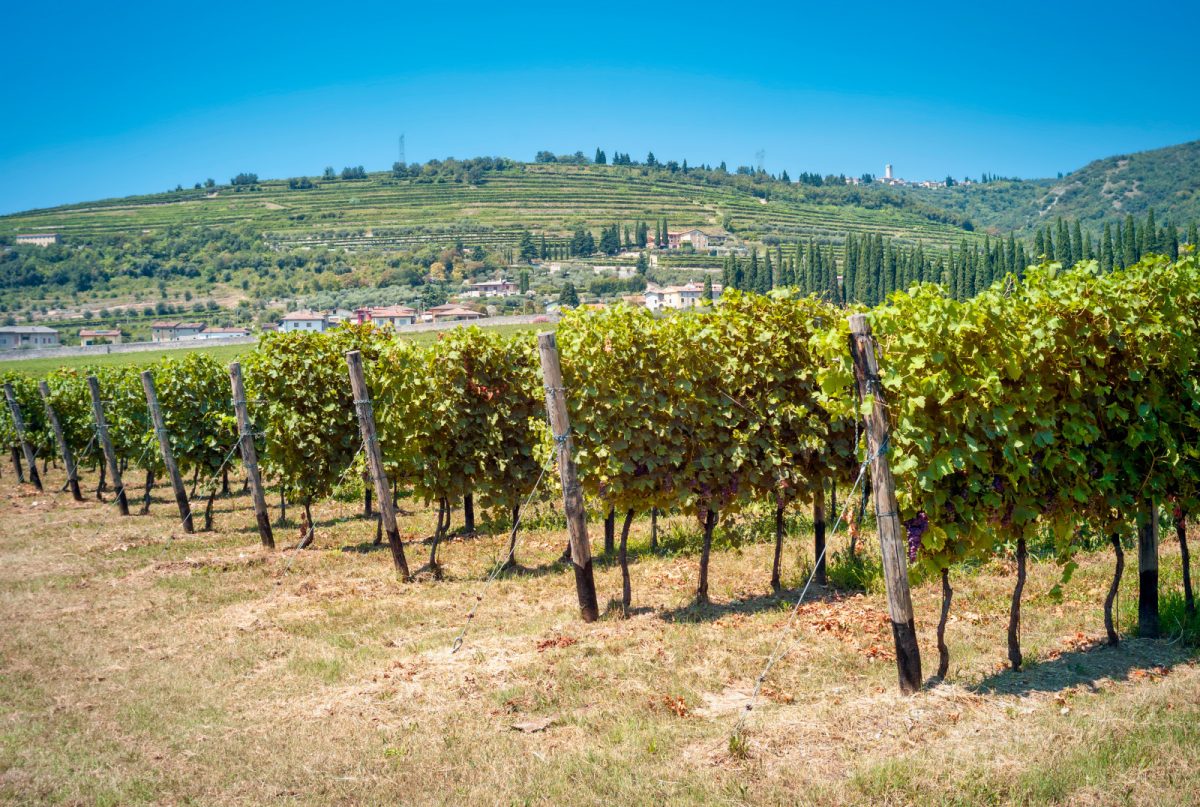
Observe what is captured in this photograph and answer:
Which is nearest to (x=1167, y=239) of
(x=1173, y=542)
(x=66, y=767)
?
(x=1173, y=542)

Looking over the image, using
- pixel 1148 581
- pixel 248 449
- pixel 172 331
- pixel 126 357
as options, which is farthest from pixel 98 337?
pixel 1148 581

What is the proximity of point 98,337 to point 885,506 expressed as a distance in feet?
434

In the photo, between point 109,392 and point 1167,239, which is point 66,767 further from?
point 1167,239

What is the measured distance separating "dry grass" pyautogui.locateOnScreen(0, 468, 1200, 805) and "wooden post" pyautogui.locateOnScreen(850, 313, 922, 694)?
0.38m

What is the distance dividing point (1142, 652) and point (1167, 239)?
358 ft

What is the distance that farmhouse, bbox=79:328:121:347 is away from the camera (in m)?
116

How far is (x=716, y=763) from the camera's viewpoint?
6.84m

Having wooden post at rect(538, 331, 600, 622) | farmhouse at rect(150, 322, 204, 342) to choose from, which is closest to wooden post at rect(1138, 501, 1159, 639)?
wooden post at rect(538, 331, 600, 622)

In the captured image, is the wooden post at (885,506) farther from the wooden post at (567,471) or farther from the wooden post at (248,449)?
the wooden post at (248,449)

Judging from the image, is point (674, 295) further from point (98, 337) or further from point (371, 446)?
point (371, 446)

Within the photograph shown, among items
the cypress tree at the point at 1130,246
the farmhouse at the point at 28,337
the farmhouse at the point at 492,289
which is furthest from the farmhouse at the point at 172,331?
the cypress tree at the point at 1130,246

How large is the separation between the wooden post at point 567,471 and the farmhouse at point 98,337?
387ft

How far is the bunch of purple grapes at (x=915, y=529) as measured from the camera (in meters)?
8.04

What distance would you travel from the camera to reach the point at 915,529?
809cm
